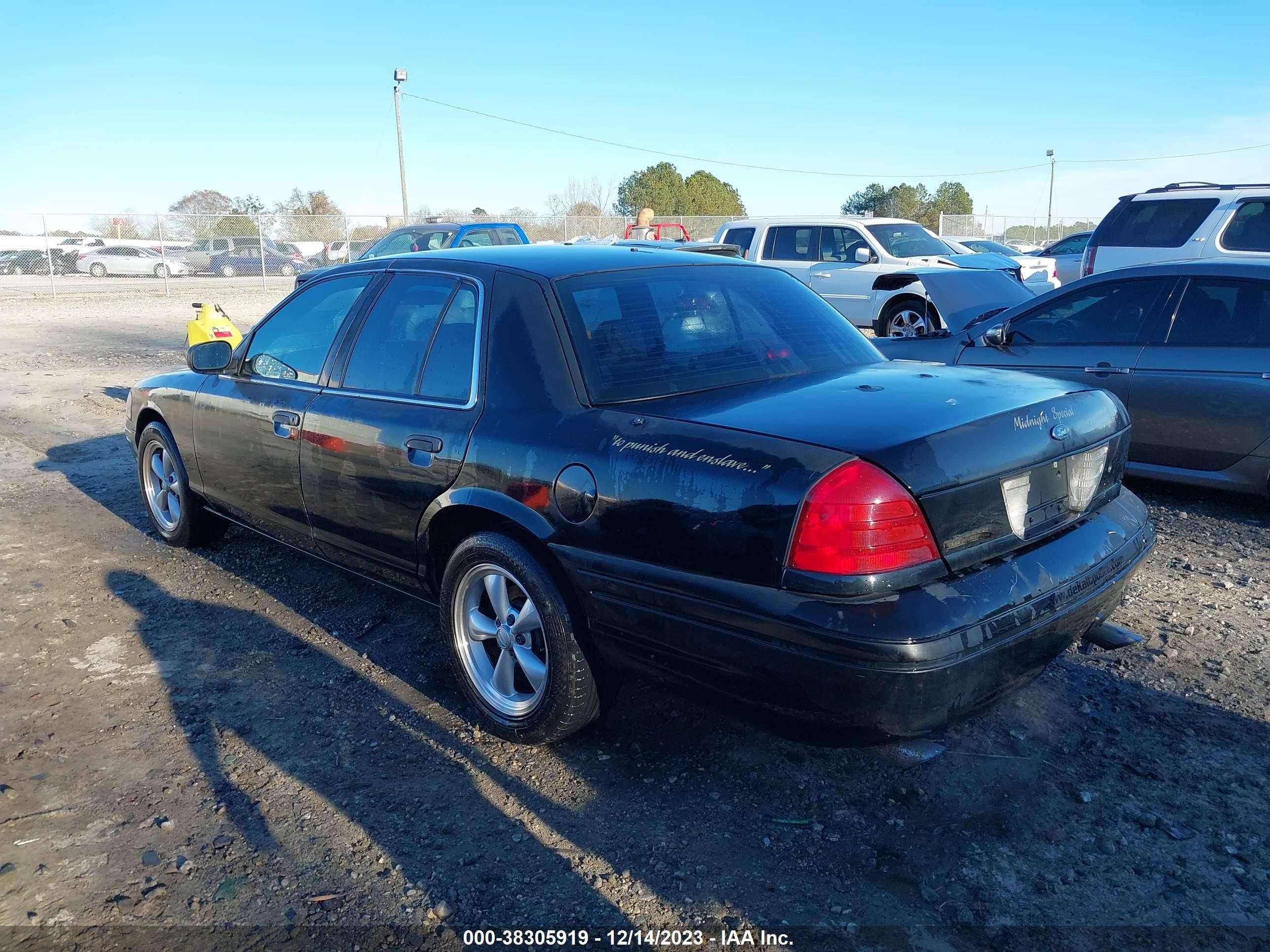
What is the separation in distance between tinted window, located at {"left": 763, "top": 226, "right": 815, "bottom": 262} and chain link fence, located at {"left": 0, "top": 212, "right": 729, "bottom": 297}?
17.3 m

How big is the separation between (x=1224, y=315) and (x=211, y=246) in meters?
33.6

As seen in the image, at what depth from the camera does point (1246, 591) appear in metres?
4.63

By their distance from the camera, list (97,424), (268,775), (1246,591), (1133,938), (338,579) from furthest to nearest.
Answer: (97,424) → (338,579) → (1246,591) → (268,775) → (1133,938)

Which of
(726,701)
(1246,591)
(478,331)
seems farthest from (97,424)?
(1246,591)

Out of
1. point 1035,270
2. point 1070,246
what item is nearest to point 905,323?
point 1035,270

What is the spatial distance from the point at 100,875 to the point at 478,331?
206 cm

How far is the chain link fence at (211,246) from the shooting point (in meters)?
30.5

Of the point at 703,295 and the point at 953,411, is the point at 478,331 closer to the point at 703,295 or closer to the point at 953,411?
the point at 703,295

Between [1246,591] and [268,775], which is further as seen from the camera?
[1246,591]

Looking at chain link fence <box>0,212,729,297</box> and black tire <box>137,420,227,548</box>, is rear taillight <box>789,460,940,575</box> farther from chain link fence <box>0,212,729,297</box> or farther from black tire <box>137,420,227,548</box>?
chain link fence <box>0,212,729,297</box>

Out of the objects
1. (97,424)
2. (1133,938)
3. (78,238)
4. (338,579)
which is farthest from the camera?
(78,238)

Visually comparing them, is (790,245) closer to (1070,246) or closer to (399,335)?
(399,335)

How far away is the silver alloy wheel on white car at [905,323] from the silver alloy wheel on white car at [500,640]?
9309 millimetres

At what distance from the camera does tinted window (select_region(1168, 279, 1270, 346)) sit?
5629mm
